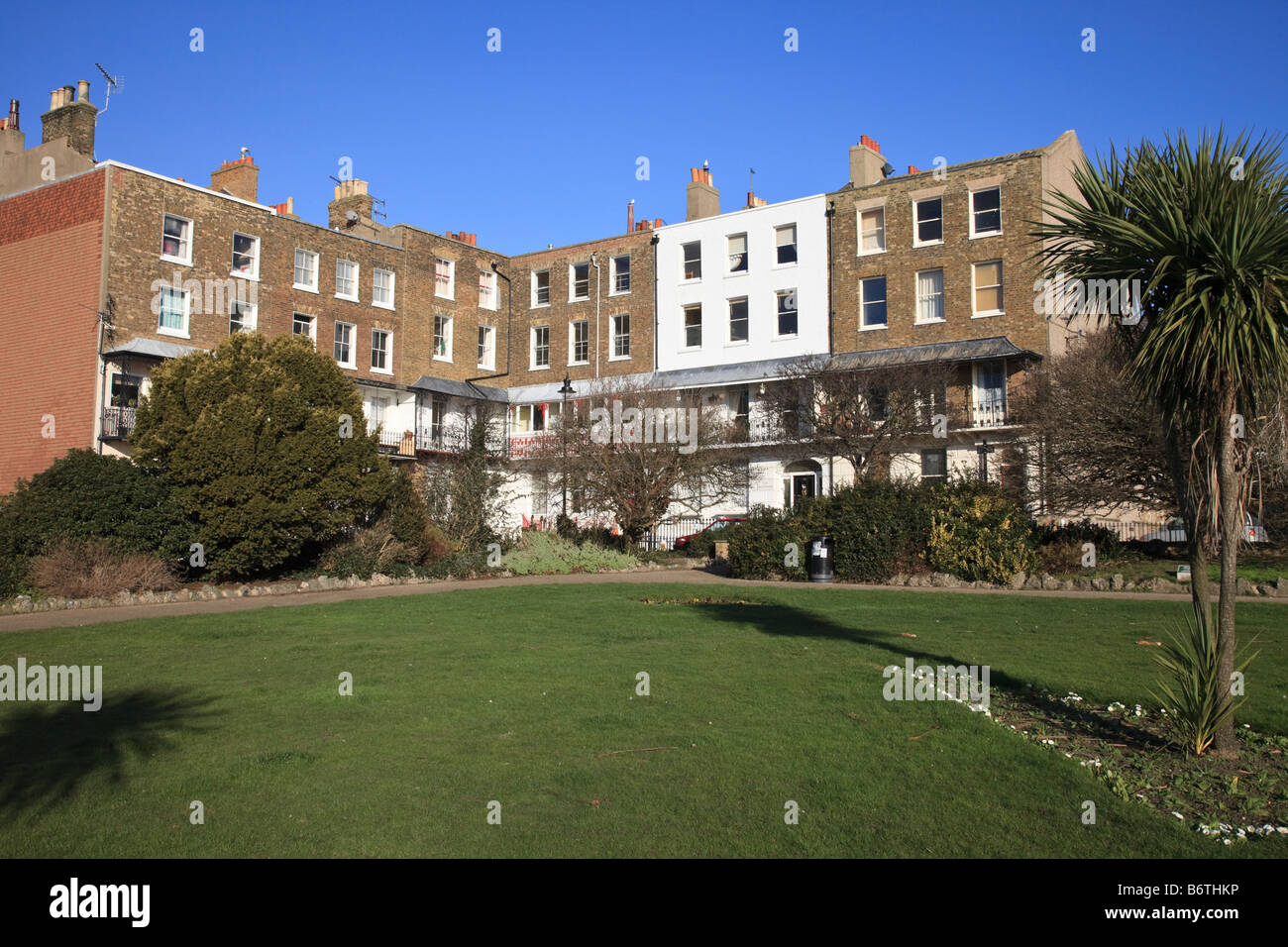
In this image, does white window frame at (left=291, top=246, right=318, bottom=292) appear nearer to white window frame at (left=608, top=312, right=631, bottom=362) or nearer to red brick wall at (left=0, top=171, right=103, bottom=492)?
red brick wall at (left=0, top=171, right=103, bottom=492)

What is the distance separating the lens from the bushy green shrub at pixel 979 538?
67.4 ft

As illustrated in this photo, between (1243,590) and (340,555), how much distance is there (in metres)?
20.7

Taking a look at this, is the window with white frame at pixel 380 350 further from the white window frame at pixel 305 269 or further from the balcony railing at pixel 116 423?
the balcony railing at pixel 116 423

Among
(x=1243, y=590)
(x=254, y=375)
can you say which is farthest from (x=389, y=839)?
(x=254, y=375)

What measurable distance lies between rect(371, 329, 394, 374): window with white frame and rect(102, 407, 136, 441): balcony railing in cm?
1166

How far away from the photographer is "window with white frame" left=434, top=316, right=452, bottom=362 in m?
44.0

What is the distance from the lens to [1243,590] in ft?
58.9

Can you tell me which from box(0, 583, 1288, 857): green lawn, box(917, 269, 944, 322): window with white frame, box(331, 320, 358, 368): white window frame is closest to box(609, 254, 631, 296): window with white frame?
box(331, 320, 358, 368): white window frame

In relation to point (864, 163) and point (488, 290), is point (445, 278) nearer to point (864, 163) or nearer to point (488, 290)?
point (488, 290)

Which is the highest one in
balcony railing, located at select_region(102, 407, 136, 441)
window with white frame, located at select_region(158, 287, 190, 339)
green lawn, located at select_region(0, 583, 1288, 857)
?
window with white frame, located at select_region(158, 287, 190, 339)

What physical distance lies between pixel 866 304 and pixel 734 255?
6.88 metres

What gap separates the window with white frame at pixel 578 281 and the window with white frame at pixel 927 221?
53.2 ft
